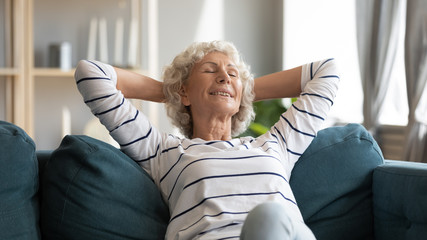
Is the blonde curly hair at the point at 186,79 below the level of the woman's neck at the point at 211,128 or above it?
above

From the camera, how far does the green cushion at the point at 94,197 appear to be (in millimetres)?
1565

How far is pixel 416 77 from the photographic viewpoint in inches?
121

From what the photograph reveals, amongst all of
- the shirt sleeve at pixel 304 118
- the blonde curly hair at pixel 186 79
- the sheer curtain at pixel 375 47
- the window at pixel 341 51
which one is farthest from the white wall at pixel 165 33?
the shirt sleeve at pixel 304 118

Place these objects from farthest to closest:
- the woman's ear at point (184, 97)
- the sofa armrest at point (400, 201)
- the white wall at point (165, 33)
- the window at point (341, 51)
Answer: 1. the white wall at point (165, 33)
2. the window at point (341, 51)
3. the woman's ear at point (184, 97)
4. the sofa armrest at point (400, 201)

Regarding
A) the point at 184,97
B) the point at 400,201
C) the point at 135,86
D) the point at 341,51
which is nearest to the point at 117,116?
the point at 135,86

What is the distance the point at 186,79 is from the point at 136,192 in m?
0.54

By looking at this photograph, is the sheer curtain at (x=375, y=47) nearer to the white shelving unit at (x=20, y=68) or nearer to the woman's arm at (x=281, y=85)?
the woman's arm at (x=281, y=85)

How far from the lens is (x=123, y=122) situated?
1711 mm

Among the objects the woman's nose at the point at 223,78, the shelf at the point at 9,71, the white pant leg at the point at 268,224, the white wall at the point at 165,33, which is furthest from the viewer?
the white wall at the point at 165,33

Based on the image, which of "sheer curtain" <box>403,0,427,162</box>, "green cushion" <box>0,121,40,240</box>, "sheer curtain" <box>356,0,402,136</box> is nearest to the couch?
"green cushion" <box>0,121,40,240</box>

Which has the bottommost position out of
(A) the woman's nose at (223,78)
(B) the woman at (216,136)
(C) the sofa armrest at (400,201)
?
(C) the sofa armrest at (400,201)

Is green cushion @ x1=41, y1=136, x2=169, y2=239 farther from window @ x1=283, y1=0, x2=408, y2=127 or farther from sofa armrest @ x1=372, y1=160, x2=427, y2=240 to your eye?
window @ x1=283, y1=0, x2=408, y2=127

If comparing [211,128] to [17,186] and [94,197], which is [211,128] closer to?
[94,197]

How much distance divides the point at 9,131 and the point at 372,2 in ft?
8.54
